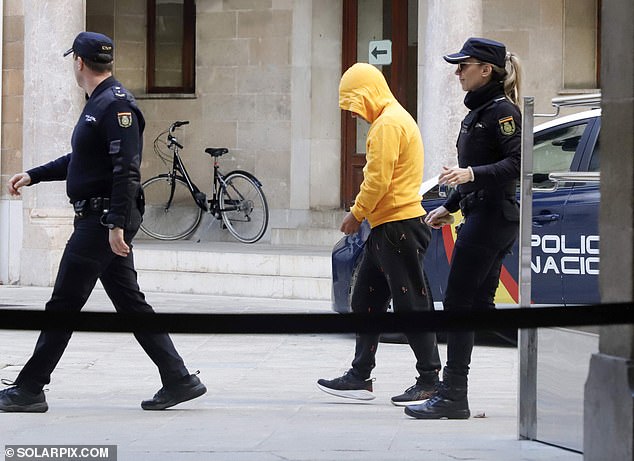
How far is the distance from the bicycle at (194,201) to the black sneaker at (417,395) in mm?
9249

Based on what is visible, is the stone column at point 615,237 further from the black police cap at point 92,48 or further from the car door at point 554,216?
the car door at point 554,216

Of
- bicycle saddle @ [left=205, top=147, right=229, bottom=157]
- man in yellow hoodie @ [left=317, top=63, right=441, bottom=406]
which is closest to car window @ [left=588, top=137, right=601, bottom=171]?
man in yellow hoodie @ [left=317, top=63, right=441, bottom=406]

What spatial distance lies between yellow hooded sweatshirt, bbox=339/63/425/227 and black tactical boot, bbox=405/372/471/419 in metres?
0.90

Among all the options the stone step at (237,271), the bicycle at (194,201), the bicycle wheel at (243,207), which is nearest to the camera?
the stone step at (237,271)

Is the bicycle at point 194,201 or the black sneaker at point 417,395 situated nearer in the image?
the black sneaker at point 417,395

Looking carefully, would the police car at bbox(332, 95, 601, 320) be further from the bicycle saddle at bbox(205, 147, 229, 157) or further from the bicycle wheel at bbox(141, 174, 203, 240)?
the bicycle wheel at bbox(141, 174, 203, 240)

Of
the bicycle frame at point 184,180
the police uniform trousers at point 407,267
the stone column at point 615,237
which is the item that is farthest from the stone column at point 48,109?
the stone column at point 615,237

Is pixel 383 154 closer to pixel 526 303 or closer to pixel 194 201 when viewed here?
pixel 526 303

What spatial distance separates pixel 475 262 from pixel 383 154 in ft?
2.55

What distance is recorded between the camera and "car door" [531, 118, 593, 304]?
859 cm

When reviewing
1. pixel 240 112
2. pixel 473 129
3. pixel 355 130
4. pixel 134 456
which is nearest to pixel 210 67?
pixel 240 112

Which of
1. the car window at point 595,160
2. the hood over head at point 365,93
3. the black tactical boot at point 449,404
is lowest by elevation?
the black tactical boot at point 449,404

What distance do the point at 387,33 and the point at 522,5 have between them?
2.14 meters

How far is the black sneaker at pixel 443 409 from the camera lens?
244 inches
